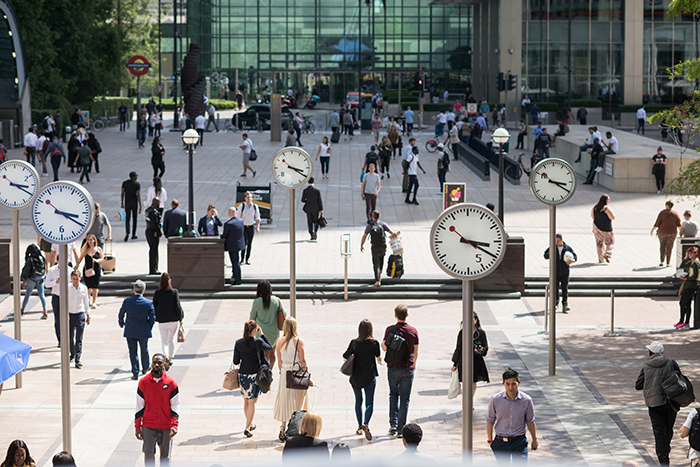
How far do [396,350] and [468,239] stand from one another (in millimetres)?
2760

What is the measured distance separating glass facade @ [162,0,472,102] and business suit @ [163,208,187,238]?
62.7 metres

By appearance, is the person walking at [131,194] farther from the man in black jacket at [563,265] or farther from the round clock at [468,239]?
the round clock at [468,239]

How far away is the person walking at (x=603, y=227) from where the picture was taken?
2083cm

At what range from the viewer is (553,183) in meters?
14.2

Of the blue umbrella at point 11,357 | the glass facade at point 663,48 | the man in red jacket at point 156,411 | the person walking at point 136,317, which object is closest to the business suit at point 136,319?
the person walking at point 136,317

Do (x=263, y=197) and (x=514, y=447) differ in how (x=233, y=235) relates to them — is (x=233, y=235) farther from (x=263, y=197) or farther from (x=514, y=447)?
(x=514, y=447)

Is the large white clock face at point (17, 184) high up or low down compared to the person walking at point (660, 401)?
up

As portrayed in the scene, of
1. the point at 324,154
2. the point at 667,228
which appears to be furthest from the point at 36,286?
the point at 324,154

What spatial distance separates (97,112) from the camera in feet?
188

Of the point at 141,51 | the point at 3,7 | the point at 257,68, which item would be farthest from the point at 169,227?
the point at 257,68

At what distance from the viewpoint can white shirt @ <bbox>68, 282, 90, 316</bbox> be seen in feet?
44.6

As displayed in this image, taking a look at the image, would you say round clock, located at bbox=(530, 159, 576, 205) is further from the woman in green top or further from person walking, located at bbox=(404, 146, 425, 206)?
person walking, located at bbox=(404, 146, 425, 206)

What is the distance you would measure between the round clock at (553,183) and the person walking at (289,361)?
5.29 metres

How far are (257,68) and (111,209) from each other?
56046mm
